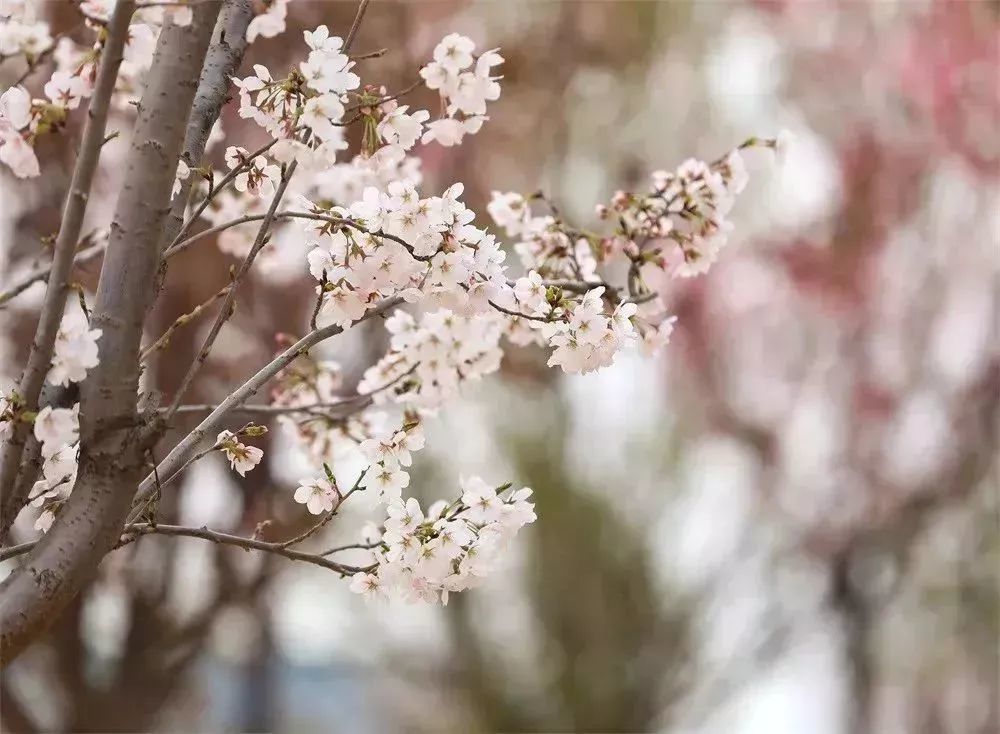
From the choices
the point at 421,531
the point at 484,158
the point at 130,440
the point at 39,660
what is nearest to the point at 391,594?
the point at 421,531

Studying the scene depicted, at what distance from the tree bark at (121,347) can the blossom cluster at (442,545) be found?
14.4 inches

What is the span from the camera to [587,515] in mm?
5395

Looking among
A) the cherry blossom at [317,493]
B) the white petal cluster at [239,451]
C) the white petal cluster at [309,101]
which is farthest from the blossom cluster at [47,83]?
the cherry blossom at [317,493]

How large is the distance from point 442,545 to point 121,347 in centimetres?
51

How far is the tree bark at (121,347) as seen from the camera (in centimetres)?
126

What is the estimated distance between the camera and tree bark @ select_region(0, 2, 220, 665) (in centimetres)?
126

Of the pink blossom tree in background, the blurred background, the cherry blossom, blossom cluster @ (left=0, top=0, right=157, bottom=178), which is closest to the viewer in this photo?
the pink blossom tree in background

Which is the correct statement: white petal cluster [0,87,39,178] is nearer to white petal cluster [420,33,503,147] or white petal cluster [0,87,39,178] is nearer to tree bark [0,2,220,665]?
tree bark [0,2,220,665]

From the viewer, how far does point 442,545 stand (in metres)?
1.41

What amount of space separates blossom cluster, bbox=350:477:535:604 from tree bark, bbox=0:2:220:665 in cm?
37

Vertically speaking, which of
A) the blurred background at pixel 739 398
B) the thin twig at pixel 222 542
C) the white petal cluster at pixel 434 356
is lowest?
the thin twig at pixel 222 542

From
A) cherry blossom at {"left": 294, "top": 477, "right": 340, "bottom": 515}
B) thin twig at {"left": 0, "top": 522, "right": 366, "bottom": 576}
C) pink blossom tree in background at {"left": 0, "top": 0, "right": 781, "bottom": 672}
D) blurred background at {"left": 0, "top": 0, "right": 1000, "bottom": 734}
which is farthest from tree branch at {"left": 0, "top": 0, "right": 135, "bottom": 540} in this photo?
blurred background at {"left": 0, "top": 0, "right": 1000, "bottom": 734}

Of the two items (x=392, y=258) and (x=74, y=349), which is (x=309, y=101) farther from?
(x=74, y=349)

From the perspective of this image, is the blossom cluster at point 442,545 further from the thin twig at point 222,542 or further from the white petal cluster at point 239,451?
the white petal cluster at point 239,451
